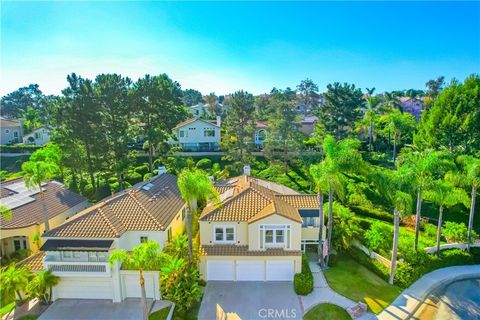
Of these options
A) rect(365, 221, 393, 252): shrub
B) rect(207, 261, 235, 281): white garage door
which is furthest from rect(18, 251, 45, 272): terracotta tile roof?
rect(365, 221, 393, 252): shrub

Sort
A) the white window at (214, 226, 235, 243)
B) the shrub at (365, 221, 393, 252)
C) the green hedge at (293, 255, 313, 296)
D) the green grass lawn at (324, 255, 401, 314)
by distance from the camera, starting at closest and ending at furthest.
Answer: the green grass lawn at (324, 255, 401, 314) < the green hedge at (293, 255, 313, 296) < the white window at (214, 226, 235, 243) < the shrub at (365, 221, 393, 252)

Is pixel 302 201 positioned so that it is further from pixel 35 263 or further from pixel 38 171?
pixel 38 171

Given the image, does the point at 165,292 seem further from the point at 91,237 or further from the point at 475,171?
the point at 475,171

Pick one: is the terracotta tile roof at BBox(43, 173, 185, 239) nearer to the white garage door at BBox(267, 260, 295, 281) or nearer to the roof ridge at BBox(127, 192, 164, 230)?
the roof ridge at BBox(127, 192, 164, 230)

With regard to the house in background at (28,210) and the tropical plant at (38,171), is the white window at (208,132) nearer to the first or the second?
the house in background at (28,210)

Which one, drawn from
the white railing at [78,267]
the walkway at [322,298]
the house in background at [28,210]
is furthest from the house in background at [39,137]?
the walkway at [322,298]
